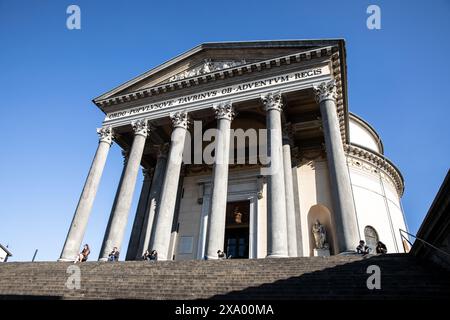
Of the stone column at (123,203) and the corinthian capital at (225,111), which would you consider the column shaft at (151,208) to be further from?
the corinthian capital at (225,111)

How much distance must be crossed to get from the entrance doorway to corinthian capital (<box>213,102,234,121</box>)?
668cm

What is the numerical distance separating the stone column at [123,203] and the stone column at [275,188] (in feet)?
25.2

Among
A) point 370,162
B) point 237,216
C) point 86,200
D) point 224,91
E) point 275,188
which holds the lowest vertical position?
point 275,188

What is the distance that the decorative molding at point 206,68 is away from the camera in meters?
18.3

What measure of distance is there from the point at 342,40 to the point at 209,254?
12258mm

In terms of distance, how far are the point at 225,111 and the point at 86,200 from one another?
A: 29.4 ft

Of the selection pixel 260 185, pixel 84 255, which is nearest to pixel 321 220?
pixel 260 185

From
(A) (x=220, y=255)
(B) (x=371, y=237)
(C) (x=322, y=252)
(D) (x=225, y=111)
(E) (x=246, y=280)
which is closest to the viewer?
(E) (x=246, y=280)

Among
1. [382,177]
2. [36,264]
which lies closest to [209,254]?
[36,264]

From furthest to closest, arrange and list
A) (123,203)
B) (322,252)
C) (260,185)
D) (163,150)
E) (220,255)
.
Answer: (163,150)
(260,185)
(322,252)
(123,203)
(220,255)

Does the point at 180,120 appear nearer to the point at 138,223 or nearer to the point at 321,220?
the point at 138,223

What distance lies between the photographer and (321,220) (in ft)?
61.7

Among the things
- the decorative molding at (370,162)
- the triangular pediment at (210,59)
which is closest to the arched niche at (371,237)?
the decorative molding at (370,162)

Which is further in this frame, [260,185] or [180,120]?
[260,185]
